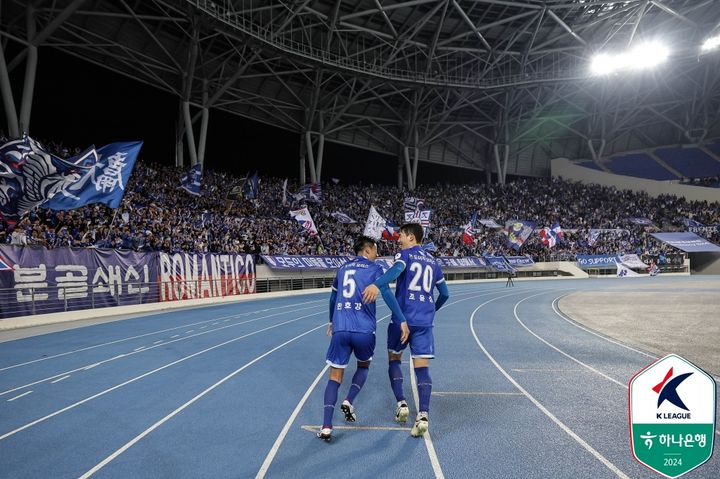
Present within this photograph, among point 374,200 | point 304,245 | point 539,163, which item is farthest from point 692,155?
point 304,245

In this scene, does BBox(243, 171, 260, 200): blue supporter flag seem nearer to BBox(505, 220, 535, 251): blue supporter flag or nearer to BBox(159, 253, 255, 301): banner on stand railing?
BBox(159, 253, 255, 301): banner on stand railing

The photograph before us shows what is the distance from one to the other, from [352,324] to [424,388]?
1.04 meters

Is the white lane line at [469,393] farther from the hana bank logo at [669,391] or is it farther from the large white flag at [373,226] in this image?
the large white flag at [373,226]

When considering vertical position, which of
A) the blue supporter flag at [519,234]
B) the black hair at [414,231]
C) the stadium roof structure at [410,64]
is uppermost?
the stadium roof structure at [410,64]

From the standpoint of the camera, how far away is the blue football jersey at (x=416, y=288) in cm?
491

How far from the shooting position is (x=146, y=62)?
33250 mm

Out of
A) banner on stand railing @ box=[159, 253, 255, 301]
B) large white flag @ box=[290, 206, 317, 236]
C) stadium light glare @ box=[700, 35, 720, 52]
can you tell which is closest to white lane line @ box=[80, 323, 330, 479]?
banner on stand railing @ box=[159, 253, 255, 301]

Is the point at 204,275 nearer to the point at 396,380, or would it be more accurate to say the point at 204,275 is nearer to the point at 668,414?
the point at 396,380

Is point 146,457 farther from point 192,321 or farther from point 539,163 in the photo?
point 539,163

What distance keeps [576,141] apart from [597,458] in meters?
68.7

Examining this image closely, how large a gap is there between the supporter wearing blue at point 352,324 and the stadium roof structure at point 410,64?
25175mm

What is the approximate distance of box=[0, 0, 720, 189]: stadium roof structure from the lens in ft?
98.4

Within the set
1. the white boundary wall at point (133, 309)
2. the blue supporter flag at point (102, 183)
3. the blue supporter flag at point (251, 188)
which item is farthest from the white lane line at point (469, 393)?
the blue supporter flag at point (251, 188)

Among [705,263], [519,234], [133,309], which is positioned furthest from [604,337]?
[705,263]
